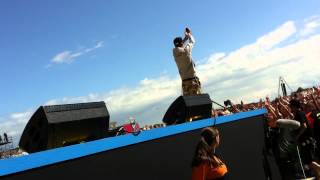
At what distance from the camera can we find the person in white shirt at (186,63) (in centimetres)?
938

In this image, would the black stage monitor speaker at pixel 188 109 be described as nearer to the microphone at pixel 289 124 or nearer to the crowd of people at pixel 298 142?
the crowd of people at pixel 298 142

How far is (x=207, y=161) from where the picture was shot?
204 inches

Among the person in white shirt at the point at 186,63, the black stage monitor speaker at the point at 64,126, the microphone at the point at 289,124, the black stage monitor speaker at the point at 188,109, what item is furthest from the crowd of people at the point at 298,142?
the black stage monitor speaker at the point at 64,126

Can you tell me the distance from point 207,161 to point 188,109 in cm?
275

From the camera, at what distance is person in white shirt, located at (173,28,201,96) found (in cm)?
938

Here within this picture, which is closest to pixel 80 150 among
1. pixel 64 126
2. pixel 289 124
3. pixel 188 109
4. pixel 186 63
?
pixel 64 126

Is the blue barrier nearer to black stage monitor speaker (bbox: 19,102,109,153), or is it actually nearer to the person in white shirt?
black stage monitor speaker (bbox: 19,102,109,153)

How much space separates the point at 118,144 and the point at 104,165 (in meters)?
0.34

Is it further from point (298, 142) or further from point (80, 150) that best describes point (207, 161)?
point (298, 142)

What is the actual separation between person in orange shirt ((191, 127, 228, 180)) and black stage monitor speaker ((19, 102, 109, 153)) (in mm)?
1300

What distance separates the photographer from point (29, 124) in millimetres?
5551

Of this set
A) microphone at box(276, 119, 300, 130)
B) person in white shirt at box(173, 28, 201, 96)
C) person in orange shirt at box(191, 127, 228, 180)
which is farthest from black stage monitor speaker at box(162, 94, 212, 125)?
person in orange shirt at box(191, 127, 228, 180)

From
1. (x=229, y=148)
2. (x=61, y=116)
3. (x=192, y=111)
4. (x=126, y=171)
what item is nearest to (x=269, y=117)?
(x=229, y=148)

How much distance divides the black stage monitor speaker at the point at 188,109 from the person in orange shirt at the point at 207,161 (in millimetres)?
2483
